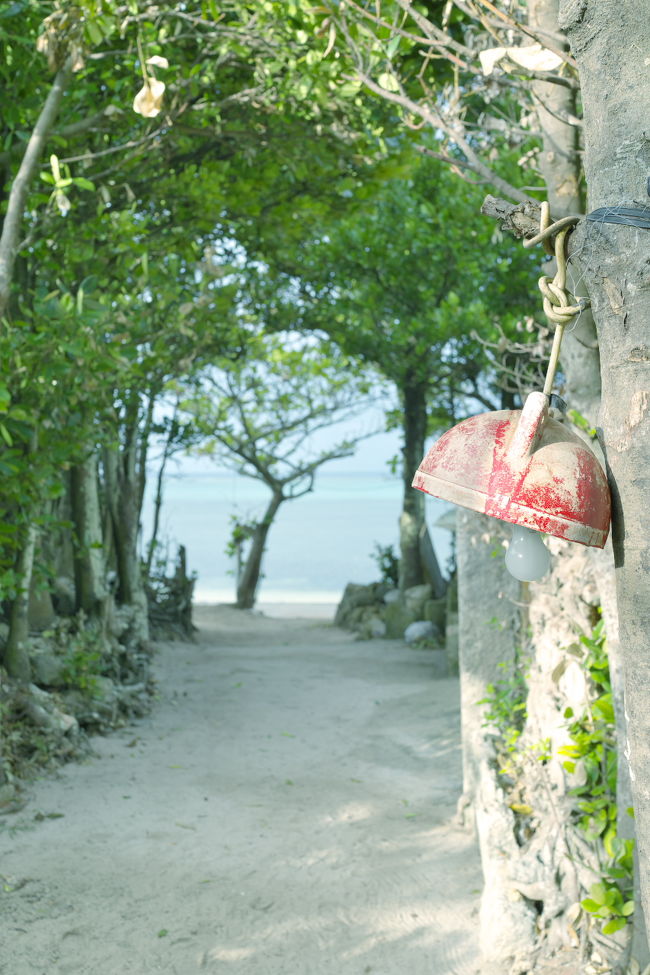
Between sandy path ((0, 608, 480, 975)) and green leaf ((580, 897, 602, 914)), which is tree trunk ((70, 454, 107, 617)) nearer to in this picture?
sandy path ((0, 608, 480, 975))

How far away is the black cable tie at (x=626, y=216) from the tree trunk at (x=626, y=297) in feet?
0.04

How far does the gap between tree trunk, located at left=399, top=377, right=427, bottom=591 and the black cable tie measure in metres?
12.5

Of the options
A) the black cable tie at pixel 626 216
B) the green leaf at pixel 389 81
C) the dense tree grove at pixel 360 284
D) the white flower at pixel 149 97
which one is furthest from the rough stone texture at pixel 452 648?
the black cable tie at pixel 626 216

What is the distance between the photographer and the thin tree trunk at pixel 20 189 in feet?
16.4

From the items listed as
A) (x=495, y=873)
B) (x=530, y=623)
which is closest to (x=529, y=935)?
(x=495, y=873)

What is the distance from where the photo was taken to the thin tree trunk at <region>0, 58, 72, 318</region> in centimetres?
501

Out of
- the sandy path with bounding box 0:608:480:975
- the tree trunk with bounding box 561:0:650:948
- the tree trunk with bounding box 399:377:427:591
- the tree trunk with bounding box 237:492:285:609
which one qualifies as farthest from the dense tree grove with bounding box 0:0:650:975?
the tree trunk with bounding box 237:492:285:609

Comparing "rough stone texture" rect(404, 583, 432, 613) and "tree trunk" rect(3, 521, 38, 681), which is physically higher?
"tree trunk" rect(3, 521, 38, 681)

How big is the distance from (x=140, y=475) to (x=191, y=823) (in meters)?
7.43

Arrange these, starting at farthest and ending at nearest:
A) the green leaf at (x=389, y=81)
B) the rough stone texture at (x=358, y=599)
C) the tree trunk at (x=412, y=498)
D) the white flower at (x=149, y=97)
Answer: the rough stone texture at (x=358, y=599), the tree trunk at (x=412, y=498), the white flower at (x=149, y=97), the green leaf at (x=389, y=81)

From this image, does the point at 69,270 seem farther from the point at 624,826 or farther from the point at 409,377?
the point at 409,377

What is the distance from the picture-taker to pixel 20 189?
16.8 feet

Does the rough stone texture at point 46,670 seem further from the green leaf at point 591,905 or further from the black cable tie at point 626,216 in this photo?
the black cable tie at point 626,216

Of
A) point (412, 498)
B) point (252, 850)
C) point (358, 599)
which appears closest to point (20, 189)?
point (252, 850)
